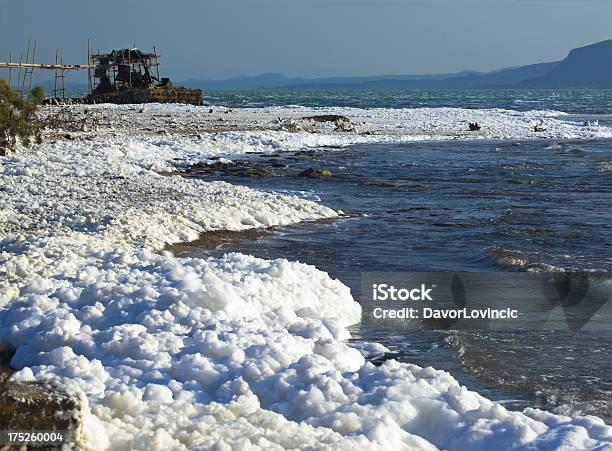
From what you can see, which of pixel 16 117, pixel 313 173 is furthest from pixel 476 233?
pixel 16 117

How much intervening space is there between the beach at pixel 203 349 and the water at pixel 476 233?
61 cm

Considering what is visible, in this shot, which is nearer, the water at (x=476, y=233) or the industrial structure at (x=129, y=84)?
the water at (x=476, y=233)

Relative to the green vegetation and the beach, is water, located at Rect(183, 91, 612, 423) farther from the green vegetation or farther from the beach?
the green vegetation

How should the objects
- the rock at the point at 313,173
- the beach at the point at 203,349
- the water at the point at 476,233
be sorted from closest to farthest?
the beach at the point at 203,349
the water at the point at 476,233
the rock at the point at 313,173

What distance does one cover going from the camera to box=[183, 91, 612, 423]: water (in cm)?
682

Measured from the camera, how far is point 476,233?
13000 mm

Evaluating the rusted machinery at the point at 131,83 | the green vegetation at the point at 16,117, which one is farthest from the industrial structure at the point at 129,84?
the green vegetation at the point at 16,117

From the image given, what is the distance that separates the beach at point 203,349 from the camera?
16.4 ft

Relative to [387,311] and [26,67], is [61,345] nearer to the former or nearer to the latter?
[387,311]

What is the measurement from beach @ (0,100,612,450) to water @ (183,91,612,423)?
2.02 feet

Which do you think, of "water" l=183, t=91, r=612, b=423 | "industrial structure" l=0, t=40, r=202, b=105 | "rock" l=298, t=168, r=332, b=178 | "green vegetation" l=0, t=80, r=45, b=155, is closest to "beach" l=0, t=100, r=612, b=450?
"water" l=183, t=91, r=612, b=423

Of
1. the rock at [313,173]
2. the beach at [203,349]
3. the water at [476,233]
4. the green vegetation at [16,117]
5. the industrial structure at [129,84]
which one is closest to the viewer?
the beach at [203,349]

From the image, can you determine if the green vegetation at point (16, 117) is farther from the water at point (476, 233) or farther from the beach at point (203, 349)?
the beach at point (203, 349)

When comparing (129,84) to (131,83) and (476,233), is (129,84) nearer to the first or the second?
(131,83)
